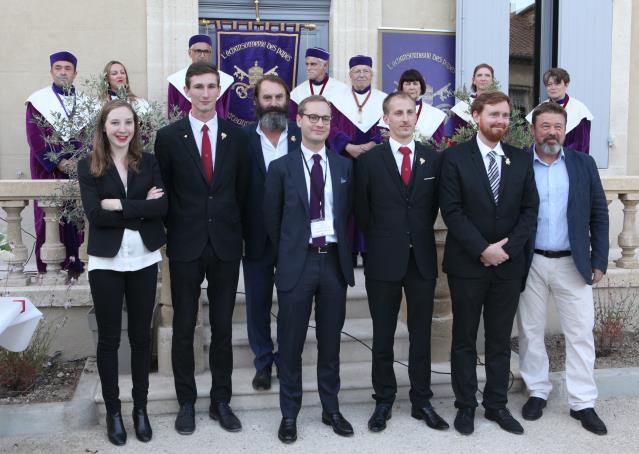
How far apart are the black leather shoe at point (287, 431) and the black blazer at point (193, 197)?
1.02 metres

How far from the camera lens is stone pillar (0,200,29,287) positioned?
5.45m

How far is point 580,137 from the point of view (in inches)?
297

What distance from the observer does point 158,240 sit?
413 centimetres

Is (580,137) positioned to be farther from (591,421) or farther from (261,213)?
(261,213)

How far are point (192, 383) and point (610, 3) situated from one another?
7.25 m

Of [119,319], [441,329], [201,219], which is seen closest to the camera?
[119,319]

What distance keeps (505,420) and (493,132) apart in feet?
5.74

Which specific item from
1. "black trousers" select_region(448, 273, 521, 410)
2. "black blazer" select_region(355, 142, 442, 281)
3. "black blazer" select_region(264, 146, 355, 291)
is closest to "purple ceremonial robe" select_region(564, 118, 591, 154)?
"black trousers" select_region(448, 273, 521, 410)

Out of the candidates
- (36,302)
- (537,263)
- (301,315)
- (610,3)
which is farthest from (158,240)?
(610,3)

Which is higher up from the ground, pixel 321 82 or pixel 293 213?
pixel 321 82

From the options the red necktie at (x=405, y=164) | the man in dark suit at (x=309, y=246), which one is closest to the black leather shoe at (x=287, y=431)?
the man in dark suit at (x=309, y=246)

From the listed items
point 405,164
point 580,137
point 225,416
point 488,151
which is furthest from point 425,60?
point 225,416

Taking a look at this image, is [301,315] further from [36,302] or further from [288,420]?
[36,302]

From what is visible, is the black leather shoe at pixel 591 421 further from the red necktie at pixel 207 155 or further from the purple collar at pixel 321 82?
the purple collar at pixel 321 82
